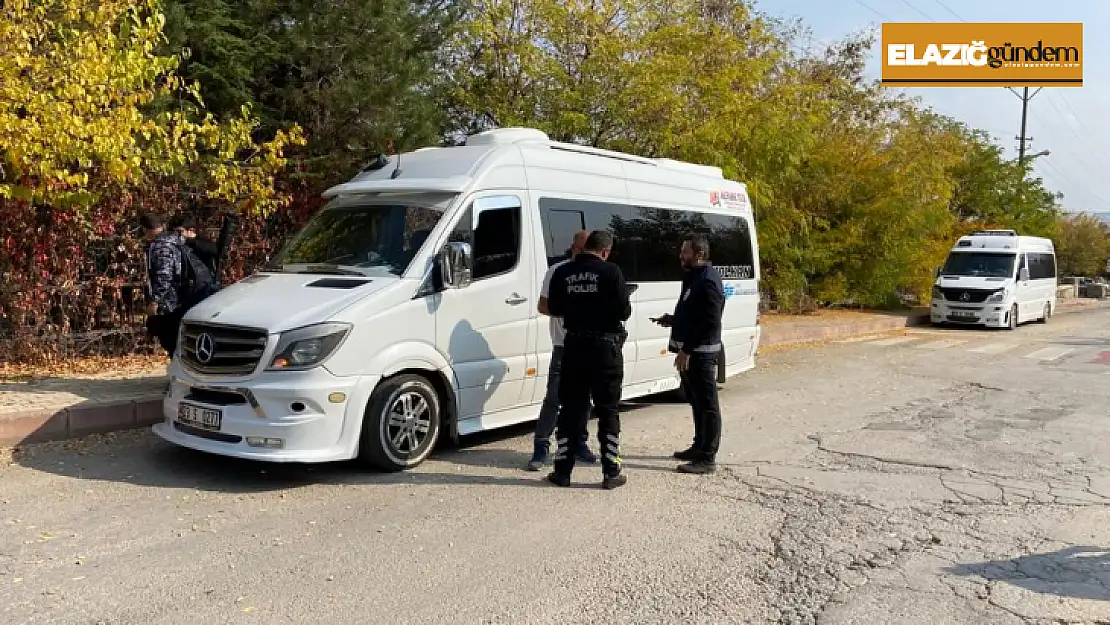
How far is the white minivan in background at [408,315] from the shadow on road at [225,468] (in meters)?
0.24

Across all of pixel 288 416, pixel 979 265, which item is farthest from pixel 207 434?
pixel 979 265

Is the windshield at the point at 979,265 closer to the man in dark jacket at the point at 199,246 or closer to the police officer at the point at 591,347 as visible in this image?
the police officer at the point at 591,347

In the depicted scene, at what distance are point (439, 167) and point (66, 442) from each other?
384cm

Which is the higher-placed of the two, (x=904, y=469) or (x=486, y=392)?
(x=486, y=392)

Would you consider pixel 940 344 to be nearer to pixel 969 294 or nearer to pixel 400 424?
pixel 969 294

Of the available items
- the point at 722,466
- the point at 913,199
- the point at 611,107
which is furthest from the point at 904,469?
the point at 913,199

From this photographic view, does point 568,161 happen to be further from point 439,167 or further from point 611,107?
point 611,107

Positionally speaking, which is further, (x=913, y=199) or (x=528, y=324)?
(x=913, y=199)

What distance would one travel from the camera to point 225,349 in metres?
6.18

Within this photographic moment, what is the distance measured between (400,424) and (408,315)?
2.68ft

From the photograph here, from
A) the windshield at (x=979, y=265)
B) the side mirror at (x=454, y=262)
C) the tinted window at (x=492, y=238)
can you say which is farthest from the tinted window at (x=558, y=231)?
the windshield at (x=979, y=265)

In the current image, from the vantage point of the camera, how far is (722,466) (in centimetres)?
694

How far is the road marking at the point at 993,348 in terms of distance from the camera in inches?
628

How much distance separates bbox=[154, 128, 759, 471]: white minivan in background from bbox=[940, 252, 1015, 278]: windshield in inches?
648
